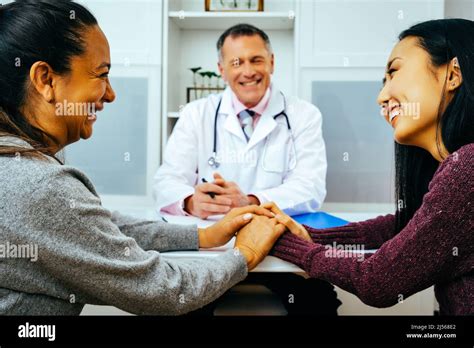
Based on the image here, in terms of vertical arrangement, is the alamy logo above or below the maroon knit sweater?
below

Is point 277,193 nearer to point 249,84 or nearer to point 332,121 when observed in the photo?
point 249,84

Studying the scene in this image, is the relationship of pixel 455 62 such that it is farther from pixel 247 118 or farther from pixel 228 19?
pixel 228 19

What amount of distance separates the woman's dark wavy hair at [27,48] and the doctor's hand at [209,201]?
548mm

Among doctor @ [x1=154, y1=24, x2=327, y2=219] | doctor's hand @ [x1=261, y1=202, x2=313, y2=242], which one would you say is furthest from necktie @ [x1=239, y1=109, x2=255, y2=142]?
doctor's hand @ [x1=261, y1=202, x2=313, y2=242]

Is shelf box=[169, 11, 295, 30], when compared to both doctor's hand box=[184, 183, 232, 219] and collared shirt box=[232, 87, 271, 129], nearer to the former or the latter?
collared shirt box=[232, 87, 271, 129]

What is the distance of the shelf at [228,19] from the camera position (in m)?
1.93

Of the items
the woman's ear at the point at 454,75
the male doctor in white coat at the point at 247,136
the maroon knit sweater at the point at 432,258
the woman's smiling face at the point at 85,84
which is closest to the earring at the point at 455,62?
the woman's ear at the point at 454,75

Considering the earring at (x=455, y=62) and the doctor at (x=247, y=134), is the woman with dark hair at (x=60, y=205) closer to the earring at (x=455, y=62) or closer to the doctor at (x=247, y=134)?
the earring at (x=455, y=62)

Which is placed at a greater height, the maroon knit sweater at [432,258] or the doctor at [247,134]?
the doctor at [247,134]

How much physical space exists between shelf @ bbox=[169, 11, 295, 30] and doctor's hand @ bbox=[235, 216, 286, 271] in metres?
1.27

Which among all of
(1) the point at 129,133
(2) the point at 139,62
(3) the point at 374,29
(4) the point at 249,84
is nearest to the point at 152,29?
(2) the point at 139,62

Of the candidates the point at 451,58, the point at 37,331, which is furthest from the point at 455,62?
the point at 37,331

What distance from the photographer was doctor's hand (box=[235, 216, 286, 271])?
747 mm

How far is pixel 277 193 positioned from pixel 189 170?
0.34 metres
